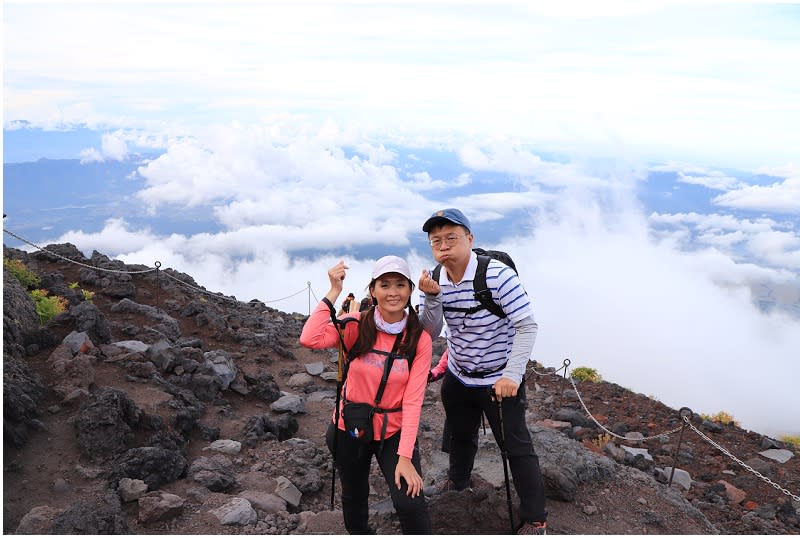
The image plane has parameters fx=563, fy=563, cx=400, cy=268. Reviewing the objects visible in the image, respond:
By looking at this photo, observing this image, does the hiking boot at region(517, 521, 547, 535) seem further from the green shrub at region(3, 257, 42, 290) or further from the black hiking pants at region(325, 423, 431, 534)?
the green shrub at region(3, 257, 42, 290)

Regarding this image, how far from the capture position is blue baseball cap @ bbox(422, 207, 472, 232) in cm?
359

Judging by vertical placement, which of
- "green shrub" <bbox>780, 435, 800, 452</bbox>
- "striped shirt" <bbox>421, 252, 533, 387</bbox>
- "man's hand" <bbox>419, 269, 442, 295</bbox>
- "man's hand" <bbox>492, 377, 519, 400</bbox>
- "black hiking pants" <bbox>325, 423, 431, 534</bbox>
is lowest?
"green shrub" <bbox>780, 435, 800, 452</bbox>

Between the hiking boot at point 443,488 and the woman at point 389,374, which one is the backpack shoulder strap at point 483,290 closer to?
the woman at point 389,374

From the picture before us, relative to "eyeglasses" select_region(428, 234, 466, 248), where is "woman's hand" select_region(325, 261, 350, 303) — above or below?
below

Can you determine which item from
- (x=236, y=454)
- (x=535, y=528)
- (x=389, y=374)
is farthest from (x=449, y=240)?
(x=236, y=454)

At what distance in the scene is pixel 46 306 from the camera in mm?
8562

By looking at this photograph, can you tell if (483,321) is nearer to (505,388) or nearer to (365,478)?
(505,388)

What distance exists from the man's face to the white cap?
33 centimetres

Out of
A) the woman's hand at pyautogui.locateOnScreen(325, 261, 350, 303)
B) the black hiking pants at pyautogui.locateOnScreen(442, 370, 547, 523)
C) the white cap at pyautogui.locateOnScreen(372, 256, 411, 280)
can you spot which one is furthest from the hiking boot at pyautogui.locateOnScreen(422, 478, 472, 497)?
the white cap at pyautogui.locateOnScreen(372, 256, 411, 280)

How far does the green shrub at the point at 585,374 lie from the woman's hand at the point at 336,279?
10.7 meters

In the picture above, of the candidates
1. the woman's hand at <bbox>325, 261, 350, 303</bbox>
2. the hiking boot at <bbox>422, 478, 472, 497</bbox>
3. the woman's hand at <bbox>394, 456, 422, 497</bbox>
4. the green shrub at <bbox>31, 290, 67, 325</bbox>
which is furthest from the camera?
the green shrub at <bbox>31, 290, 67, 325</bbox>

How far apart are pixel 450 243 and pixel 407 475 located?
4.76 feet

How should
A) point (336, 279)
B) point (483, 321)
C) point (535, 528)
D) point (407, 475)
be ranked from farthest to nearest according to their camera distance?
point (535, 528), point (483, 321), point (336, 279), point (407, 475)

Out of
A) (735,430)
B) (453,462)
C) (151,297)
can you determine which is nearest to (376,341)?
(453,462)
